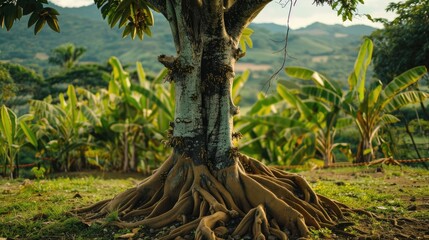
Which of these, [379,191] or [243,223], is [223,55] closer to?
[243,223]

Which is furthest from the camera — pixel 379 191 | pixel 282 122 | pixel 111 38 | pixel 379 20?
pixel 111 38

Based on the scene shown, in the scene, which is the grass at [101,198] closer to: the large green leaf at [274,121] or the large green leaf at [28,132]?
the large green leaf at [28,132]

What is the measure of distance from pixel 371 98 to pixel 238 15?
6606mm

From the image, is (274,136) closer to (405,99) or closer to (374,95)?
(374,95)

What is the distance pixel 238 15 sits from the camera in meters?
5.81

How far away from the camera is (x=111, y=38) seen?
196 metres

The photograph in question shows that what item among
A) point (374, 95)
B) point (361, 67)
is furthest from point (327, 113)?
point (361, 67)

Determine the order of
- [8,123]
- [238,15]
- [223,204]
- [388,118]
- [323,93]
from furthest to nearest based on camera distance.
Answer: [323,93] → [388,118] → [8,123] → [238,15] → [223,204]

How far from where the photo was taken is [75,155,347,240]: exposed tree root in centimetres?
479

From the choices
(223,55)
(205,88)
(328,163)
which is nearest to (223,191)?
(205,88)

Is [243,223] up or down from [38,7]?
down

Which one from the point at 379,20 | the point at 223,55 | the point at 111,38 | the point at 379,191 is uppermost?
the point at 111,38

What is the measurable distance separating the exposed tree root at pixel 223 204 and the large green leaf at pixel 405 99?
6413 mm

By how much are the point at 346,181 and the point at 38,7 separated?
22.0 feet
